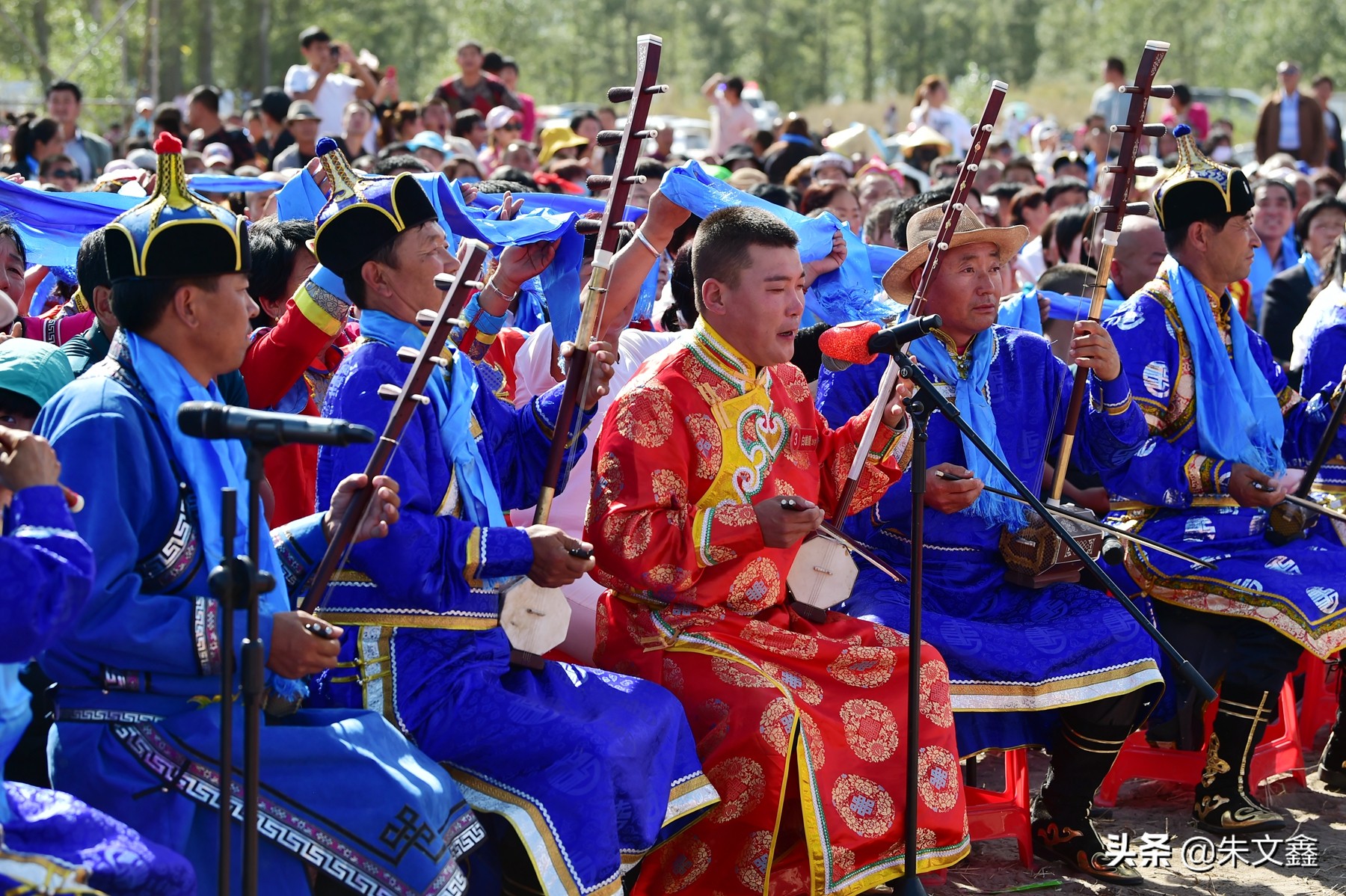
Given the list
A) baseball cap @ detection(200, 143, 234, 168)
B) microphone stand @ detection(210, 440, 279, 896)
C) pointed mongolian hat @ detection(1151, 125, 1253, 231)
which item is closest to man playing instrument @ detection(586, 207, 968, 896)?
microphone stand @ detection(210, 440, 279, 896)

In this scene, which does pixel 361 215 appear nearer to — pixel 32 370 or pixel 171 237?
pixel 171 237

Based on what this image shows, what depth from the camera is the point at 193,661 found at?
320 centimetres

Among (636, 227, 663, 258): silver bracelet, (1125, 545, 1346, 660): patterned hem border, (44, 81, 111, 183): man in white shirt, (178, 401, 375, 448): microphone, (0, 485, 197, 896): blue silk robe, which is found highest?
(178, 401, 375, 448): microphone

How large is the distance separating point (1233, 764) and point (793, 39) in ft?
167

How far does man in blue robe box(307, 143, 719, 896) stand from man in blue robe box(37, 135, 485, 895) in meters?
0.30

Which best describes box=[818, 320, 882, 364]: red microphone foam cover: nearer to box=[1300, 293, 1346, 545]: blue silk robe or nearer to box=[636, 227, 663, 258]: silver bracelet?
box=[636, 227, 663, 258]: silver bracelet

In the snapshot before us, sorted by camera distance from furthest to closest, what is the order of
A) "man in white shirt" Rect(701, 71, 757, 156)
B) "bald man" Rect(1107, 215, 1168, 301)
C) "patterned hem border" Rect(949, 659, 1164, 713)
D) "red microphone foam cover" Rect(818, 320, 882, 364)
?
"man in white shirt" Rect(701, 71, 757, 156) → "bald man" Rect(1107, 215, 1168, 301) → "patterned hem border" Rect(949, 659, 1164, 713) → "red microphone foam cover" Rect(818, 320, 882, 364)

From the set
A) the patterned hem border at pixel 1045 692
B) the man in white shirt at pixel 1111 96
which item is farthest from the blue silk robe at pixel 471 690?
the man in white shirt at pixel 1111 96

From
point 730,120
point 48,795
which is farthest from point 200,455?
point 730,120

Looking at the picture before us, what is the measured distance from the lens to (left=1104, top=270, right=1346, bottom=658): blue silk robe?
18.0 ft

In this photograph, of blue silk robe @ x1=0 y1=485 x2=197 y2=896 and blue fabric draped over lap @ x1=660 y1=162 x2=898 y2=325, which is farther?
blue fabric draped over lap @ x1=660 y1=162 x2=898 y2=325

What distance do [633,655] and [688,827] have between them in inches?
20.1

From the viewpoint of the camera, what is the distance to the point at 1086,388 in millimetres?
5305

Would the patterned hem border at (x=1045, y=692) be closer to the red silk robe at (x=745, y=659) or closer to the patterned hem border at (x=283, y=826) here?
the red silk robe at (x=745, y=659)
